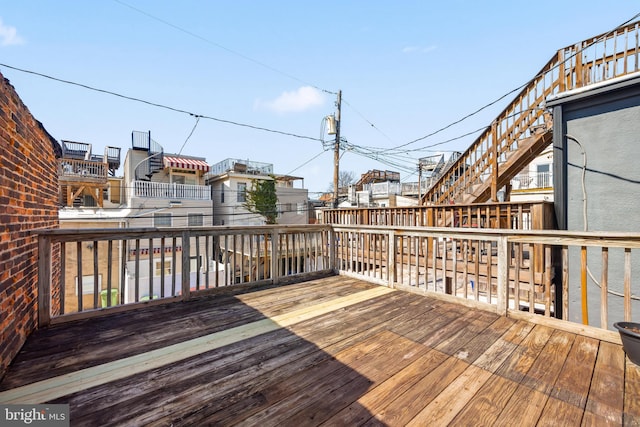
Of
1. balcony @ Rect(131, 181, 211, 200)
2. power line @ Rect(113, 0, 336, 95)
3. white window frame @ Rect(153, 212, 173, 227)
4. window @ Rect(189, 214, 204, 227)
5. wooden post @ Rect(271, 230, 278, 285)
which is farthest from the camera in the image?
window @ Rect(189, 214, 204, 227)

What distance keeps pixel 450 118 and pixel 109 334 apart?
33.5 ft

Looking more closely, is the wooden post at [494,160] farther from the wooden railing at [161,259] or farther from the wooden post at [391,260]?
the wooden railing at [161,259]

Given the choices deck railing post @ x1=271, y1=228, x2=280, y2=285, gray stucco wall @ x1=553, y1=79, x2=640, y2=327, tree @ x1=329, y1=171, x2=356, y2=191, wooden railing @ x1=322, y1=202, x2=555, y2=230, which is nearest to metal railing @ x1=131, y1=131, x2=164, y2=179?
wooden railing @ x1=322, y1=202, x2=555, y2=230

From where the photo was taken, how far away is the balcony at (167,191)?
13438mm

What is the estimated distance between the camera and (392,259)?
3.71m

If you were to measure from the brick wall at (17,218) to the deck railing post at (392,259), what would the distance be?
355cm

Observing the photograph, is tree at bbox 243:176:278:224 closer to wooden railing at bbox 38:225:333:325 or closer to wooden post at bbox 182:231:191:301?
wooden railing at bbox 38:225:333:325

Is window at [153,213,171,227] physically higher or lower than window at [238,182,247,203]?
lower

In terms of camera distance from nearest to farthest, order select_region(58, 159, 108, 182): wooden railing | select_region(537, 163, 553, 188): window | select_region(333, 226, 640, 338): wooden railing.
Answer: select_region(333, 226, 640, 338): wooden railing → select_region(58, 159, 108, 182): wooden railing → select_region(537, 163, 553, 188): window

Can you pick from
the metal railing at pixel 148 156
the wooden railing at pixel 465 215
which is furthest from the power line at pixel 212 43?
the metal railing at pixel 148 156

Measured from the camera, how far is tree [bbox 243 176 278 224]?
16984mm

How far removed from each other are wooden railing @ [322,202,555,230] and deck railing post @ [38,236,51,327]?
18.5 feet

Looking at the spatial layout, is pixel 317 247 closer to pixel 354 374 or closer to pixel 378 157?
pixel 354 374

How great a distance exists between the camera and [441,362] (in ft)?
5.99
